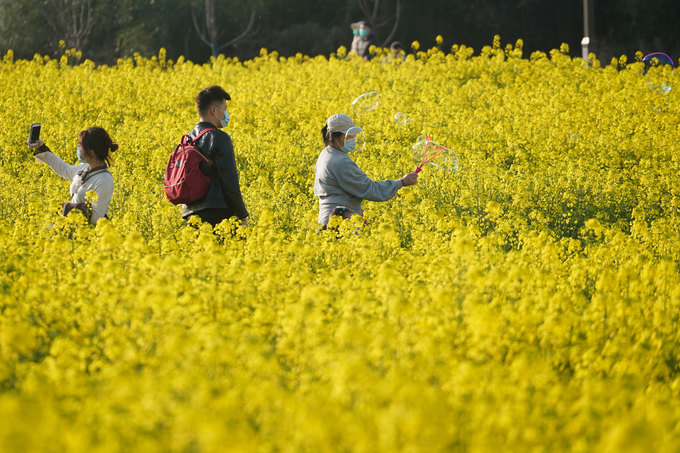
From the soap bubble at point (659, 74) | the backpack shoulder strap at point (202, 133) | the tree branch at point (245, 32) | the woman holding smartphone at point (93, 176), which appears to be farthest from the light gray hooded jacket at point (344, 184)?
the tree branch at point (245, 32)

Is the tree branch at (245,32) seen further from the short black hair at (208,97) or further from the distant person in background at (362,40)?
the short black hair at (208,97)

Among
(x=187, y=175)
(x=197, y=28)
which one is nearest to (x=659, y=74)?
(x=187, y=175)

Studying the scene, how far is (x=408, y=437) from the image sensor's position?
2.94 metres

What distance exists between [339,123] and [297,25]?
74.2 ft

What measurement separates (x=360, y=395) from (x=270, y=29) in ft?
87.5

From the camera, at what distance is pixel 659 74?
54.9 feet

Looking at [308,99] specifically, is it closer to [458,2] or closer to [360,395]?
[360,395]

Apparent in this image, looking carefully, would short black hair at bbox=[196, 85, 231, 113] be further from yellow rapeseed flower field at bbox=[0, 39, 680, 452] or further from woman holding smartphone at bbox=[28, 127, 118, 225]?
yellow rapeseed flower field at bbox=[0, 39, 680, 452]

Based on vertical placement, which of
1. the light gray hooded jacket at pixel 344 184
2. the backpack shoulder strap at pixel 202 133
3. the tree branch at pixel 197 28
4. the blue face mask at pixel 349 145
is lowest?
the light gray hooded jacket at pixel 344 184

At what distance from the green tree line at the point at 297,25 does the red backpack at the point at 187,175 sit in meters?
20.1

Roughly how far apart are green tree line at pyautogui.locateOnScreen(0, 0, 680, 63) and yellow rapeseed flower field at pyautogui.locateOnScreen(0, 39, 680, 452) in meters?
16.0

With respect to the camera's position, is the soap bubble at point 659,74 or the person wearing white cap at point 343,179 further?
the soap bubble at point 659,74

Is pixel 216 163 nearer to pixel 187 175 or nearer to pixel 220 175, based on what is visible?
pixel 220 175

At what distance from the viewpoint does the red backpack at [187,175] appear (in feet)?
20.7
